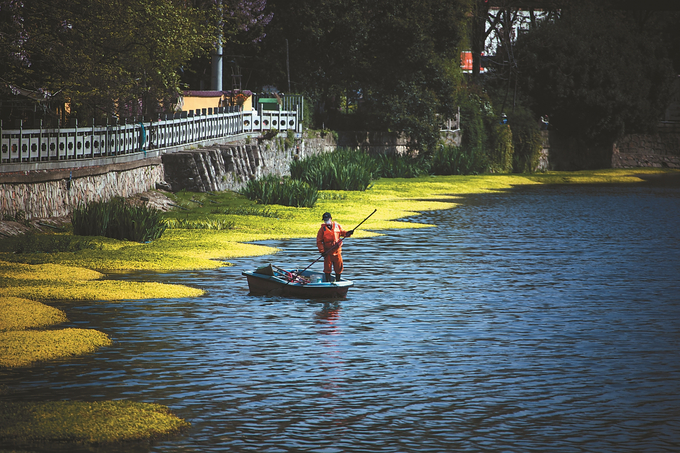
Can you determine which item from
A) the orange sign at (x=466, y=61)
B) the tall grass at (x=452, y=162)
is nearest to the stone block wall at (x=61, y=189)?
the tall grass at (x=452, y=162)

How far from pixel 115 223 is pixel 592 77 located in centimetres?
4303

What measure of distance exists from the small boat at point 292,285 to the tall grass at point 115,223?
279 inches

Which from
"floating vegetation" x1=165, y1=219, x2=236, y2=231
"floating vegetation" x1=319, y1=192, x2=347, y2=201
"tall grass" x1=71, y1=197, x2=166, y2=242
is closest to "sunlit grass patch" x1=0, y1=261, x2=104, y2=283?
"tall grass" x1=71, y1=197, x2=166, y2=242

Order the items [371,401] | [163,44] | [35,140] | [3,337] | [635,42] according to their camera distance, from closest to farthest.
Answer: [371,401] → [3,337] → [35,140] → [163,44] → [635,42]

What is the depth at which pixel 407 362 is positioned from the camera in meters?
12.0

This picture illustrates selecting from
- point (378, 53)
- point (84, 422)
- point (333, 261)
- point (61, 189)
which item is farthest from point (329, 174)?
point (84, 422)

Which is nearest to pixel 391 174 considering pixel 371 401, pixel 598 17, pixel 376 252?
pixel 598 17

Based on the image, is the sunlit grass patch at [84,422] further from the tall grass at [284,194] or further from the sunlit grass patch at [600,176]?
the sunlit grass patch at [600,176]

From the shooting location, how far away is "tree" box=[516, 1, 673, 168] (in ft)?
195

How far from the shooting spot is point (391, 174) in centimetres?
5069

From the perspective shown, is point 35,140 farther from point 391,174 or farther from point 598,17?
point 598,17

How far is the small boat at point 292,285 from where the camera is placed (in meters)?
16.1

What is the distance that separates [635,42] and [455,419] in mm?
57699

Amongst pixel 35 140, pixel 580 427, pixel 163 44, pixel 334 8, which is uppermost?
pixel 334 8
